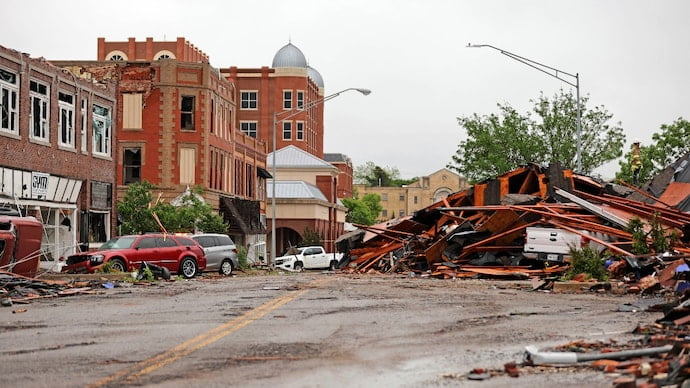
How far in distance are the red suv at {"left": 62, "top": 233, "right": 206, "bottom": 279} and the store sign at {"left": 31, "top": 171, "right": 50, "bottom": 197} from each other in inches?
209

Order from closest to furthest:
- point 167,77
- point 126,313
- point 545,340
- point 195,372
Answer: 1. point 195,372
2. point 545,340
3. point 126,313
4. point 167,77

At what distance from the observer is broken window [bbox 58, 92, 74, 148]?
1593 inches

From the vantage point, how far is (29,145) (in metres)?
37.4

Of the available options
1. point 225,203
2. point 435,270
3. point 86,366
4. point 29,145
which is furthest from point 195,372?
point 225,203

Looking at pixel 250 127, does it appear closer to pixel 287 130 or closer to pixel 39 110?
pixel 287 130

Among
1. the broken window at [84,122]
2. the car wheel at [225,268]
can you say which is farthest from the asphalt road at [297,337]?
the broken window at [84,122]

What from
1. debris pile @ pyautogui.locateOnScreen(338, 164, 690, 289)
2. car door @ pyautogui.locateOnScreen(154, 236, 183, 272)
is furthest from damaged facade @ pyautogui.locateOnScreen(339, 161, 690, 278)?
car door @ pyautogui.locateOnScreen(154, 236, 183, 272)

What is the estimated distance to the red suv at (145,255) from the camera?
31703 mm

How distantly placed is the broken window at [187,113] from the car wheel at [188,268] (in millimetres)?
26058

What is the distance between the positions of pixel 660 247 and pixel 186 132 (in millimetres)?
37567

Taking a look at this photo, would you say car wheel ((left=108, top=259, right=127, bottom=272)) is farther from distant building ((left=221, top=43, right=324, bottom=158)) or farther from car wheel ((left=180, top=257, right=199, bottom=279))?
distant building ((left=221, top=43, right=324, bottom=158))

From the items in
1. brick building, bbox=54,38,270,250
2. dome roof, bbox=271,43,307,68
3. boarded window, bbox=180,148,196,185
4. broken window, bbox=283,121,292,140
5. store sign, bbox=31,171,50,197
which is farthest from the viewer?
dome roof, bbox=271,43,307,68

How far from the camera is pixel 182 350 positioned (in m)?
10.8

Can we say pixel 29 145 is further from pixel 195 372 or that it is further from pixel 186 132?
pixel 195 372
